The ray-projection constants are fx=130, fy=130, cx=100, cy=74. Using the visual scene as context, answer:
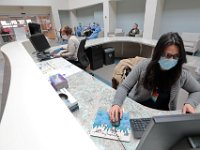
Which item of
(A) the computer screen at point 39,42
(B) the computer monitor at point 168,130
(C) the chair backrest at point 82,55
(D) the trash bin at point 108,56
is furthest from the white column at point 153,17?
(B) the computer monitor at point 168,130

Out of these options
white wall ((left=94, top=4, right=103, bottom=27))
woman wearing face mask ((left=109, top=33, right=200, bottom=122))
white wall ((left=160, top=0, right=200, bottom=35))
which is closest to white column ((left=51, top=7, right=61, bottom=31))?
white wall ((left=94, top=4, right=103, bottom=27))

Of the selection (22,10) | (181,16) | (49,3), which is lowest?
(181,16)

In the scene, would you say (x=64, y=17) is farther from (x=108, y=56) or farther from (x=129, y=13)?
(x=108, y=56)

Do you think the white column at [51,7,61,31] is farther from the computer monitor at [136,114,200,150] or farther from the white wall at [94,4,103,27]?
the computer monitor at [136,114,200,150]

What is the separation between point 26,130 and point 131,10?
6.05m

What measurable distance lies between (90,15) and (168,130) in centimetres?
892

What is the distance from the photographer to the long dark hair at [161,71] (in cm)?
90

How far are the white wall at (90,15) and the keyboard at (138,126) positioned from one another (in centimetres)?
722

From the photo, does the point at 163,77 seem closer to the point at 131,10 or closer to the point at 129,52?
the point at 129,52

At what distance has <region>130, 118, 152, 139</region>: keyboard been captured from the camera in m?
0.69

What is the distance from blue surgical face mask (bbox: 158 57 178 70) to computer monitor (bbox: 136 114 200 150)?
694 mm

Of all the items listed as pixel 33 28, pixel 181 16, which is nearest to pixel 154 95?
pixel 33 28

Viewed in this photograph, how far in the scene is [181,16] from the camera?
4086 mm

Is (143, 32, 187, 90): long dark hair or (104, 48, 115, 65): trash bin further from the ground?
(143, 32, 187, 90): long dark hair
